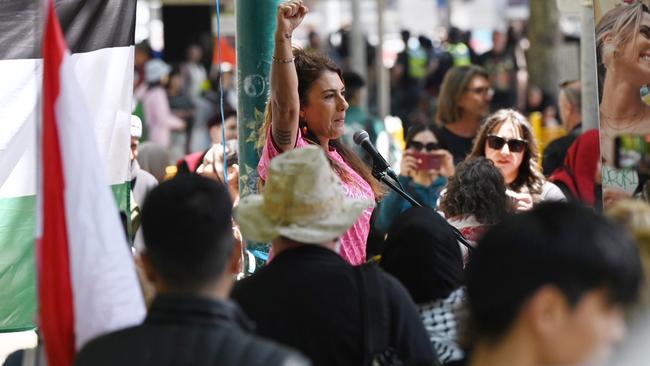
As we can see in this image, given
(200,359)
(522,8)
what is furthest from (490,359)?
(522,8)

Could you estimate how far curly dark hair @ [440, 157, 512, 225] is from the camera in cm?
545

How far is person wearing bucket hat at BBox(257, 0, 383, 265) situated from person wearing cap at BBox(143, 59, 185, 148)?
1319 cm

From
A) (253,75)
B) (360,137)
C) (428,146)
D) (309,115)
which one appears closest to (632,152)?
(360,137)

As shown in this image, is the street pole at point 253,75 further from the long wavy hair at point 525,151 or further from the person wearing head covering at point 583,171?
the person wearing head covering at point 583,171

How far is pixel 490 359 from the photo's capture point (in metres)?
2.70

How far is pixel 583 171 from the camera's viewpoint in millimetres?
8500

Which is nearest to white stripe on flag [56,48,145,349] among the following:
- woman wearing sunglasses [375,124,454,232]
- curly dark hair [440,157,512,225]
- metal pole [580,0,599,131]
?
curly dark hair [440,157,512,225]

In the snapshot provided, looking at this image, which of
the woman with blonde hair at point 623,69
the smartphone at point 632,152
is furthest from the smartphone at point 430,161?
the smartphone at point 632,152

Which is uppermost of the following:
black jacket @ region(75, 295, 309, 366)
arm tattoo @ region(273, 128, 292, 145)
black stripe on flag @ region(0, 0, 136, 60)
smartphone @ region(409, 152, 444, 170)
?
black stripe on flag @ region(0, 0, 136, 60)

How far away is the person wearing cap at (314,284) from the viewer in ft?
12.1

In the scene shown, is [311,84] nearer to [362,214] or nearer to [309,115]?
[309,115]

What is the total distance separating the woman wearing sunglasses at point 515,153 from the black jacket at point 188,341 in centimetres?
415

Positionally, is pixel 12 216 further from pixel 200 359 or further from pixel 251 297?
pixel 200 359

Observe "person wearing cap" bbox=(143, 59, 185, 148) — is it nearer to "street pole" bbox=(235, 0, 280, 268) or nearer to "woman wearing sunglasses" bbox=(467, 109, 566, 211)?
"woman wearing sunglasses" bbox=(467, 109, 566, 211)
